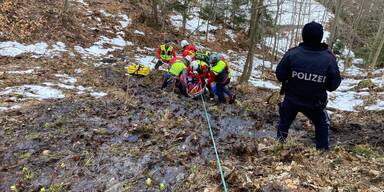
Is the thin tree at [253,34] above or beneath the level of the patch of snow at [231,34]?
above

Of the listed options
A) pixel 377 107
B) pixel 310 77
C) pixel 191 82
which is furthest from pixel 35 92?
pixel 377 107

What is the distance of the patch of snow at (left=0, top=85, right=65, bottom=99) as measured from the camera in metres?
10.6

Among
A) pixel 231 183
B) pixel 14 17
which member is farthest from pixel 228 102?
pixel 14 17

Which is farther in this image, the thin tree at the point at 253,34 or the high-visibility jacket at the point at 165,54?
the thin tree at the point at 253,34

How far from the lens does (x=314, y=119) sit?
5.94 metres

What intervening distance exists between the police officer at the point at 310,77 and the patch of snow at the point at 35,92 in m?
7.06

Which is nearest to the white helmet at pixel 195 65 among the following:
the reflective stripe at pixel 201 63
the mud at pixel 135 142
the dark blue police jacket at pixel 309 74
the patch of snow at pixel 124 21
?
the reflective stripe at pixel 201 63

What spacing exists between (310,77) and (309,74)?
5 cm

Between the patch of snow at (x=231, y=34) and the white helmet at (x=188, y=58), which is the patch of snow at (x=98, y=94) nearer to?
the white helmet at (x=188, y=58)

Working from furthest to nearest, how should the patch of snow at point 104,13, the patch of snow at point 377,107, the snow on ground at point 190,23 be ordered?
the snow on ground at point 190,23, the patch of snow at point 104,13, the patch of snow at point 377,107

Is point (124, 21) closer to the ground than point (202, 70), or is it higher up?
closer to the ground

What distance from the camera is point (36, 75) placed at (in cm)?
1279

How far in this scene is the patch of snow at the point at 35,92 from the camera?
1059 centimetres

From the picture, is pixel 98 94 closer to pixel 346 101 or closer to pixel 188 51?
pixel 188 51
